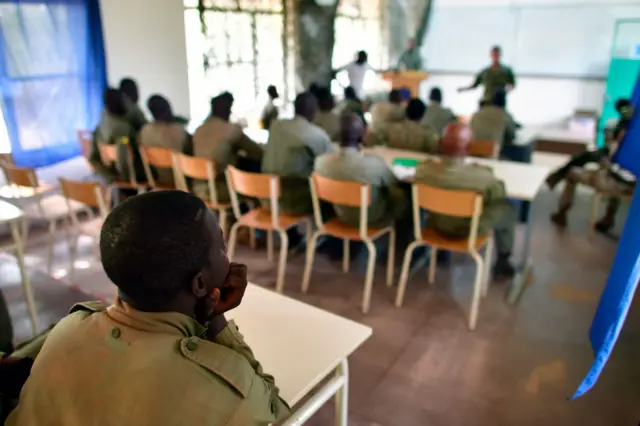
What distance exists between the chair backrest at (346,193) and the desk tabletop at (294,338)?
4.08ft

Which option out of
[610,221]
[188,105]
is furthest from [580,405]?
[188,105]

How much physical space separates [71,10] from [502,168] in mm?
4524

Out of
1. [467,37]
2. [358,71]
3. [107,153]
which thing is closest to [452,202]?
[107,153]

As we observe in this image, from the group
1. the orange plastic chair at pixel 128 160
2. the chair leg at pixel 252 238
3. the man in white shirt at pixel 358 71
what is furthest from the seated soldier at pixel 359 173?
the man in white shirt at pixel 358 71

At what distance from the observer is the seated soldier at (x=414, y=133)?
3.99 meters

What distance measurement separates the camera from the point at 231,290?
101cm

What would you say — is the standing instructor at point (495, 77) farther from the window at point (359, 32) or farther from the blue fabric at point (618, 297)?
the blue fabric at point (618, 297)

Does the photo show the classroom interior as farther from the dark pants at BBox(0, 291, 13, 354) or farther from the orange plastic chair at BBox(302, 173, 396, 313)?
the dark pants at BBox(0, 291, 13, 354)

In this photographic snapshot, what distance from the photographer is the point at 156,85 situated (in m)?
5.61

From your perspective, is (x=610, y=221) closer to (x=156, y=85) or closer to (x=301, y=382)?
(x=301, y=382)

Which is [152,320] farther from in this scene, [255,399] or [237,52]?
[237,52]

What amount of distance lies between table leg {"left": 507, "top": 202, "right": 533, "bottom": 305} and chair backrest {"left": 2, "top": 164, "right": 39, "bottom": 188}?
2945mm

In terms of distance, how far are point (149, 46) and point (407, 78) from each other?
376cm

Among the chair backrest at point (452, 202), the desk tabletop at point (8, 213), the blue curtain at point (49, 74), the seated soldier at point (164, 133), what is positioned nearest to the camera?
the desk tabletop at point (8, 213)
